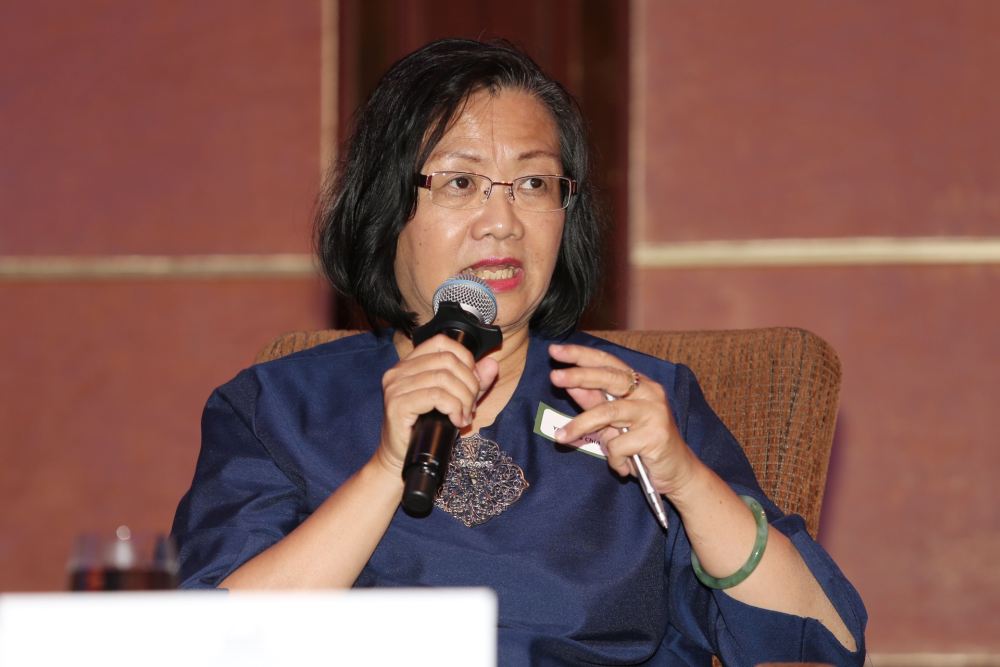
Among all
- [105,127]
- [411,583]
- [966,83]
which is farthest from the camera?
[105,127]

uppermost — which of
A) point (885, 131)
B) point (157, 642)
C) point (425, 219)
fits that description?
point (885, 131)

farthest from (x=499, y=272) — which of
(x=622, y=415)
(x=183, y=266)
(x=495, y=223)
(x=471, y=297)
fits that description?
(x=183, y=266)

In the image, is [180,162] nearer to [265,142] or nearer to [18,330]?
[265,142]

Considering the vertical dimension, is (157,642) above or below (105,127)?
below

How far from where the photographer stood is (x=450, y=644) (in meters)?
0.84

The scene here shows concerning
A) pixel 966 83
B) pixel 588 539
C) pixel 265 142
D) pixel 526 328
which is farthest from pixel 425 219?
pixel 966 83

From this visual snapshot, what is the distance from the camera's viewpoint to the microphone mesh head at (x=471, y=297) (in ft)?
5.48

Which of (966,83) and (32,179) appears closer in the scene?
(966,83)

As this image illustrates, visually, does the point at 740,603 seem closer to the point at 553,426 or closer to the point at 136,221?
the point at 553,426

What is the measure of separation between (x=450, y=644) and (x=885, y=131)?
9.39 feet

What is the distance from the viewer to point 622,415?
4.93ft

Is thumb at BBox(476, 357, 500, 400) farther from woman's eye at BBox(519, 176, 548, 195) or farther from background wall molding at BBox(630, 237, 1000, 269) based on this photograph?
background wall molding at BBox(630, 237, 1000, 269)

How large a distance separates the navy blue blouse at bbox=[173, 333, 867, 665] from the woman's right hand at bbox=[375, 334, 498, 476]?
1.02 ft

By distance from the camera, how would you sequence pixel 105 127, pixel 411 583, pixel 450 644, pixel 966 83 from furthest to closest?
1. pixel 105 127
2. pixel 966 83
3. pixel 411 583
4. pixel 450 644
